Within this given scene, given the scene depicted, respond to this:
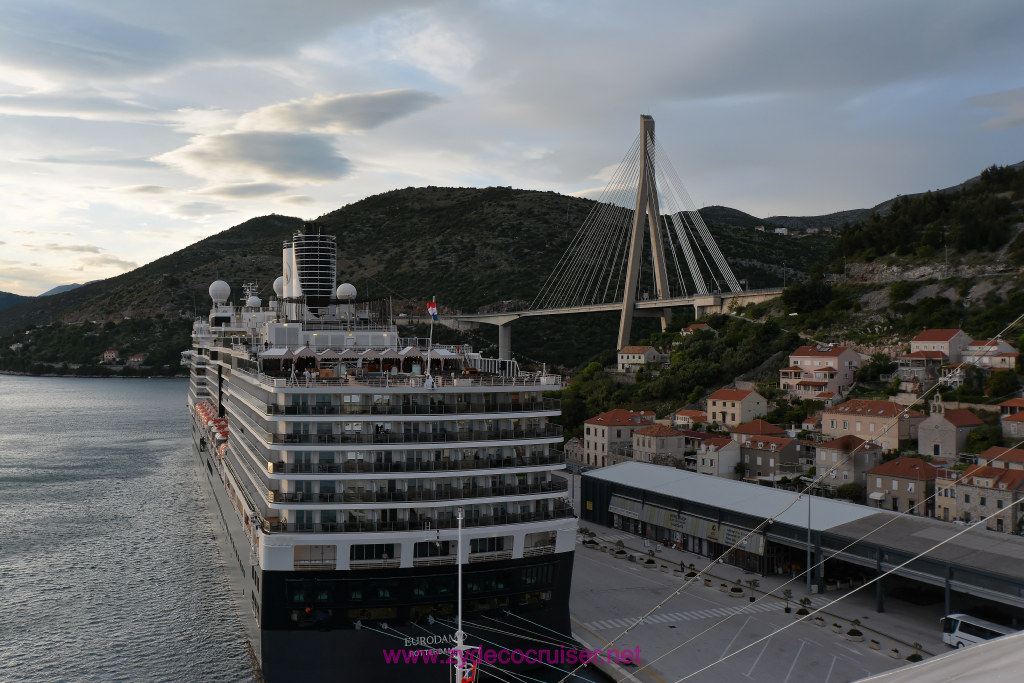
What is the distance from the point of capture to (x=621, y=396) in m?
66.6

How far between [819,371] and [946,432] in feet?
49.7

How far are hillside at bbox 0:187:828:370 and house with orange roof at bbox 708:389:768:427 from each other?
134 ft

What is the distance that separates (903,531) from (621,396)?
124 feet

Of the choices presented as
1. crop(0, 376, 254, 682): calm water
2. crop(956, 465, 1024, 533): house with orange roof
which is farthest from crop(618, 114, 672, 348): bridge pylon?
crop(956, 465, 1024, 533): house with orange roof

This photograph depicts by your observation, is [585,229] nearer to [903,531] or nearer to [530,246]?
[530,246]

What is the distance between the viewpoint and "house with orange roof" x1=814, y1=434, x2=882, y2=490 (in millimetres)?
40375

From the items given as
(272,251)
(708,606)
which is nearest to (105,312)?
(272,251)

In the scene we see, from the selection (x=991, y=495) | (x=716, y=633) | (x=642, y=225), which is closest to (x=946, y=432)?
(x=991, y=495)

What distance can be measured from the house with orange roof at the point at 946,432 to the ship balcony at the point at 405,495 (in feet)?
98.1

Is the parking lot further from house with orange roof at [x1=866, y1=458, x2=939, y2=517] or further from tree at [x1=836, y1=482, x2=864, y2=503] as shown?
tree at [x1=836, y1=482, x2=864, y2=503]

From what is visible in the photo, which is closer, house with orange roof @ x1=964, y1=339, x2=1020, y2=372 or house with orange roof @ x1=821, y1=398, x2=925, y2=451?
house with orange roof @ x1=821, y1=398, x2=925, y2=451

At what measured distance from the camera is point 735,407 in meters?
54.0

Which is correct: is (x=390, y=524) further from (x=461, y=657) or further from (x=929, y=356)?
(x=929, y=356)

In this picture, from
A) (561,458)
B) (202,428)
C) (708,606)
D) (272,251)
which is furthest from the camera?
(272,251)
